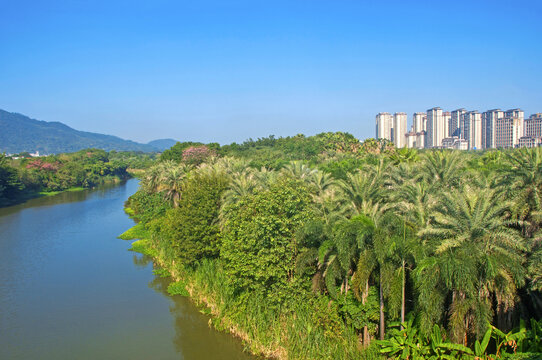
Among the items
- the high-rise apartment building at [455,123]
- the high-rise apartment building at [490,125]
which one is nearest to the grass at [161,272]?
the high-rise apartment building at [490,125]

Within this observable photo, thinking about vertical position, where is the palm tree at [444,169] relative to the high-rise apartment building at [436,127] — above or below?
below

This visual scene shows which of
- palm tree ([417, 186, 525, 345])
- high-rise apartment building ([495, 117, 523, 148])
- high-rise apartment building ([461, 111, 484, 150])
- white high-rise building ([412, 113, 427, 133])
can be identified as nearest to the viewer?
palm tree ([417, 186, 525, 345])

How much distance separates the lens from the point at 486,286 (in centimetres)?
1135

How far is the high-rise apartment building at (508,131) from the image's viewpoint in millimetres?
100812

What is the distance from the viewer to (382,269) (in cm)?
1284

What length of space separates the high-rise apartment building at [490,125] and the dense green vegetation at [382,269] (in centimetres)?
9997

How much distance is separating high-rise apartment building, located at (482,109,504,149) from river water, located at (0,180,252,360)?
344ft

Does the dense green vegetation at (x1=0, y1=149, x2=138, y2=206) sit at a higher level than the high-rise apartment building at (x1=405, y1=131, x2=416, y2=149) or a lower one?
lower

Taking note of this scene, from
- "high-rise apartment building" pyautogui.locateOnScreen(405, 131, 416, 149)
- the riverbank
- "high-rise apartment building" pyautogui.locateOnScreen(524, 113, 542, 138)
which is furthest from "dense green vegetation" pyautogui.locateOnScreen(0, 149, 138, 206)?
"high-rise apartment building" pyautogui.locateOnScreen(524, 113, 542, 138)

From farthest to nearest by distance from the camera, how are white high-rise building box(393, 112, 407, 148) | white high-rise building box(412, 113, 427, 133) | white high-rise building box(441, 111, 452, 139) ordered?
white high-rise building box(412, 113, 427, 133) → white high-rise building box(441, 111, 452, 139) → white high-rise building box(393, 112, 407, 148)

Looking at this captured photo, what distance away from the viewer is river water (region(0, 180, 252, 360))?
17047mm

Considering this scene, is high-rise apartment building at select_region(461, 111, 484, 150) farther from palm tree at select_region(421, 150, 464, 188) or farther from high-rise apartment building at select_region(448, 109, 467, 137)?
palm tree at select_region(421, 150, 464, 188)

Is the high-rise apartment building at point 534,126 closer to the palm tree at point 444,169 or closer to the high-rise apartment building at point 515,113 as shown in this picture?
the high-rise apartment building at point 515,113

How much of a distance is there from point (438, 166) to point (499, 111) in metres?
102
